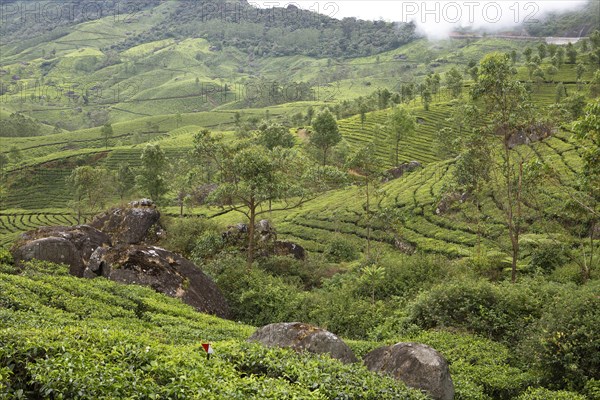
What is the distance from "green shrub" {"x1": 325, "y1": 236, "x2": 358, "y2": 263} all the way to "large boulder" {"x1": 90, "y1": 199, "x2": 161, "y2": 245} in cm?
1477

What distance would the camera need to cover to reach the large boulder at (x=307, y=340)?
12234mm

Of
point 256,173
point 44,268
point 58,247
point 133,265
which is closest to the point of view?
point 44,268

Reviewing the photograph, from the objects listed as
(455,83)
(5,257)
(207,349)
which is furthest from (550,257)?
(455,83)

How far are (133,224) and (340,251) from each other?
57.2ft

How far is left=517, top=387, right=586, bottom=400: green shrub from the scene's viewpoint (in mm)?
11164

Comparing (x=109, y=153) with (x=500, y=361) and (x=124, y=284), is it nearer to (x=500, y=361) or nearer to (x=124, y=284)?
(x=124, y=284)

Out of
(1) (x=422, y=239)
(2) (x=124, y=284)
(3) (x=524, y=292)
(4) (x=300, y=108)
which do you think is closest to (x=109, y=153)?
(4) (x=300, y=108)

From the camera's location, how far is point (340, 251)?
4059 cm

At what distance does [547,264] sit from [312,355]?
22888 millimetres

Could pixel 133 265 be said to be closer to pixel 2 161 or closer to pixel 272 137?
pixel 272 137

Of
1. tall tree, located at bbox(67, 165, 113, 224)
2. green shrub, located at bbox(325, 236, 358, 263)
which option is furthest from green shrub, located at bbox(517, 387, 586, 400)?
tall tree, located at bbox(67, 165, 113, 224)

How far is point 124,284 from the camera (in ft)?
64.5

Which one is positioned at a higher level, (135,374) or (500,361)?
(135,374)

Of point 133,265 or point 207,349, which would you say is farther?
point 133,265
